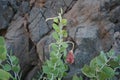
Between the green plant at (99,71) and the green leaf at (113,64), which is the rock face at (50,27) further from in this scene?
the green plant at (99,71)

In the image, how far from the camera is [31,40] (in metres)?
5.94

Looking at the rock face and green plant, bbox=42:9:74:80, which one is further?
the rock face

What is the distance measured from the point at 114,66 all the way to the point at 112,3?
7.71 feet

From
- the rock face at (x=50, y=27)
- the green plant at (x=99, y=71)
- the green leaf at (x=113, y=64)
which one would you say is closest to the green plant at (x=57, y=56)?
the green plant at (x=99, y=71)

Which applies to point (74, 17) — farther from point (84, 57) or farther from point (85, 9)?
point (84, 57)

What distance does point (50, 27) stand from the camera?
5402 millimetres

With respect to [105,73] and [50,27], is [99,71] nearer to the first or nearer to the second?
[105,73]

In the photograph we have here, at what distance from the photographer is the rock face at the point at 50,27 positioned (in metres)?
4.20

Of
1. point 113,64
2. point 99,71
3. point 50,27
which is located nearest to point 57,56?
point 99,71

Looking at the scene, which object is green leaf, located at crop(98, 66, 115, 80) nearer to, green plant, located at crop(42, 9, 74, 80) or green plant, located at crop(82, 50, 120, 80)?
green plant, located at crop(82, 50, 120, 80)

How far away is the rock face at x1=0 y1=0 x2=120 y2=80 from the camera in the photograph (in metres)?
4.20

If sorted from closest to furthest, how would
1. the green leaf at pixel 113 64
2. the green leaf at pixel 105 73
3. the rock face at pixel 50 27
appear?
the green leaf at pixel 105 73 < the green leaf at pixel 113 64 < the rock face at pixel 50 27

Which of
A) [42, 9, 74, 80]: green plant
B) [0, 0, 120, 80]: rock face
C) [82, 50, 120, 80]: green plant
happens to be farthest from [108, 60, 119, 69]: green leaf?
[0, 0, 120, 80]: rock face

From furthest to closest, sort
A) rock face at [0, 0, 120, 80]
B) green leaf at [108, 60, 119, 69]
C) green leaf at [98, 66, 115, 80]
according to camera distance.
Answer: rock face at [0, 0, 120, 80], green leaf at [108, 60, 119, 69], green leaf at [98, 66, 115, 80]
